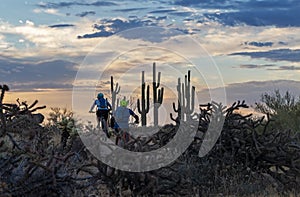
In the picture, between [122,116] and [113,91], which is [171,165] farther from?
[113,91]

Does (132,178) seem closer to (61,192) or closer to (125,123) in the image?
(61,192)

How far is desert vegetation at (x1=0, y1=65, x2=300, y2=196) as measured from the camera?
9.46 m

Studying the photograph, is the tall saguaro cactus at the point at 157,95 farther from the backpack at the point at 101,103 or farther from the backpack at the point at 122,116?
the backpack at the point at 122,116

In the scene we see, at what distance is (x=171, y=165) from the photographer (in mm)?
12422

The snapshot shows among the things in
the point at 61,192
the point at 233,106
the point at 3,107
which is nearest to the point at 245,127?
the point at 233,106

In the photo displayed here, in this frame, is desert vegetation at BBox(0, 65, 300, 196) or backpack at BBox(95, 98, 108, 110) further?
backpack at BBox(95, 98, 108, 110)

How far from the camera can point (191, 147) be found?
47.1 feet

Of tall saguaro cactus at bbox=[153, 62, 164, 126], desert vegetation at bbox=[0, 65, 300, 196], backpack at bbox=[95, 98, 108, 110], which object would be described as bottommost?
desert vegetation at bbox=[0, 65, 300, 196]

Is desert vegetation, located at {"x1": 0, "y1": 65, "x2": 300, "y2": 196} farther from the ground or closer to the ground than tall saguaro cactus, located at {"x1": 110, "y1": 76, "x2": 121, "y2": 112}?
closer to the ground

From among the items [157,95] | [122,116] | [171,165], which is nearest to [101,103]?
[122,116]

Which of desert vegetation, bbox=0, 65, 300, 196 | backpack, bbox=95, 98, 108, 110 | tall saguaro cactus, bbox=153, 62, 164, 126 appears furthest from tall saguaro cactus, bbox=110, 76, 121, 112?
desert vegetation, bbox=0, 65, 300, 196

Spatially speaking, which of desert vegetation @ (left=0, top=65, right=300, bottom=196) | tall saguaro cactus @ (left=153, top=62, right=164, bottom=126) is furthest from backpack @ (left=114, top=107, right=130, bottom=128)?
desert vegetation @ (left=0, top=65, right=300, bottom=196)

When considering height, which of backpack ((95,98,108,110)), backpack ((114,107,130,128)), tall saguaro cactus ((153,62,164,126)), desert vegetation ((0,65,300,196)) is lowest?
desert vegetation ((0,65,300,196))

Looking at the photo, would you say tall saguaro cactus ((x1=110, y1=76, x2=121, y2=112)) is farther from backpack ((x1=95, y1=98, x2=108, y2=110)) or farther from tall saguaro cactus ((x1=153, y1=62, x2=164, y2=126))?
backpack ((x1=95, y1=98, x2=108, y2=110))
